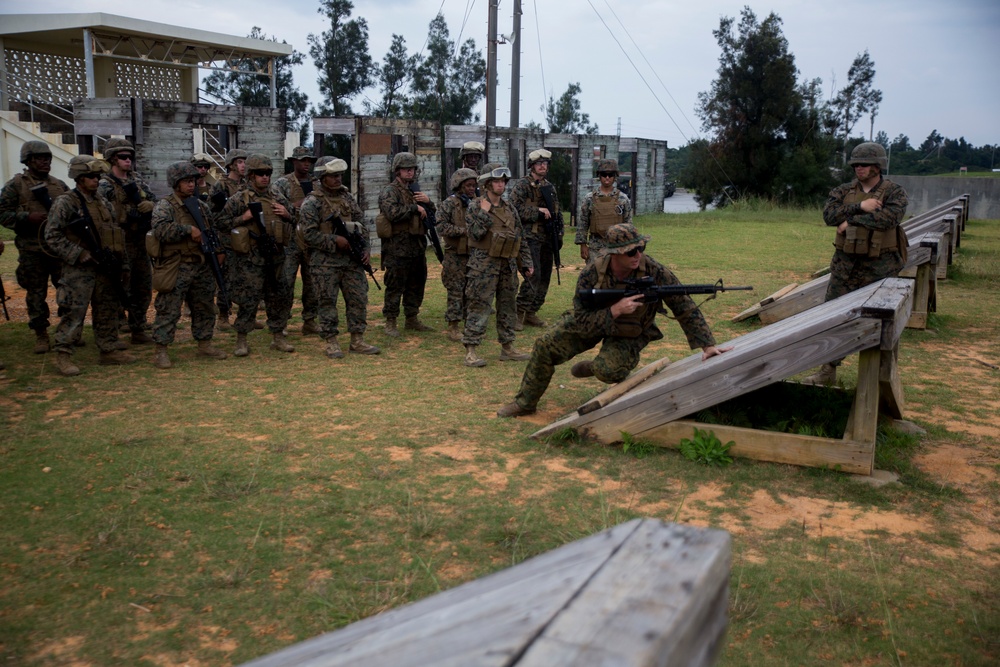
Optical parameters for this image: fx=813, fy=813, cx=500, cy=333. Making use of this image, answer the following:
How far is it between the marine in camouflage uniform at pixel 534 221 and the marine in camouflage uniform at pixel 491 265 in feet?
4.82

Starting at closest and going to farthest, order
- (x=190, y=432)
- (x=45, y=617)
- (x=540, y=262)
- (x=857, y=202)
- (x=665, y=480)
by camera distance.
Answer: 1. (x=45, y=617)
2. (x=665, y=480)
3. (x=190, y=432)
4. (x=857, y=202)
5. (x=540, y=262)

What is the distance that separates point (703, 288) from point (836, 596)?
236cm

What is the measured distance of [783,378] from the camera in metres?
5.06

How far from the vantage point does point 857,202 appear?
24.6 ft

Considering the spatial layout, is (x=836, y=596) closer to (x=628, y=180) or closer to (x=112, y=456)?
(x=112, y=456)

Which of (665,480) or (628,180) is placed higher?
(628,180)

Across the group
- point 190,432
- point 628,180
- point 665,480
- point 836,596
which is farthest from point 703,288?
point 628,180

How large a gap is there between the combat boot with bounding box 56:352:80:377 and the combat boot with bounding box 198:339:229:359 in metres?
1.19

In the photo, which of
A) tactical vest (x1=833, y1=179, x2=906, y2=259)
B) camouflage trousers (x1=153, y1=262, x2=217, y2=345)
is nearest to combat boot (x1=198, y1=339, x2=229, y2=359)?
camouflage trousers (x1=153, y1=262, x2=217, y2=345)

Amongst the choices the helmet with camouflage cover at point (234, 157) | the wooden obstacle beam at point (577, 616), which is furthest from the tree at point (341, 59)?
the wooden obstacle beam at point (577, 616)

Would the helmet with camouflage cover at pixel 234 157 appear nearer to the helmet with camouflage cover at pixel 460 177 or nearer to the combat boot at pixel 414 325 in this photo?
the helmet with camouflage cover at pixel 460 177

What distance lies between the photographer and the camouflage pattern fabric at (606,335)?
577 centimetres

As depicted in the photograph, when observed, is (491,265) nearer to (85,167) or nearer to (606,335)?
(606,335)

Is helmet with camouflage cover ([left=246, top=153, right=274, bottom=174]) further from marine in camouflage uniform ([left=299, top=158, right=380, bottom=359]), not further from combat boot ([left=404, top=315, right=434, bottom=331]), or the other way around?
combat boot ([left=404, top=315, right=434, bottom=331])
